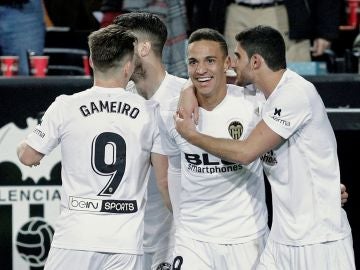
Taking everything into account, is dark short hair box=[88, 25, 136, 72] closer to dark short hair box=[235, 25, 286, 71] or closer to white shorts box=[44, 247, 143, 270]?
dark short hair box=[235, 25, 286, 71]

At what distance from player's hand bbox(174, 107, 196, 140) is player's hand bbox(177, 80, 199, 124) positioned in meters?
0.03

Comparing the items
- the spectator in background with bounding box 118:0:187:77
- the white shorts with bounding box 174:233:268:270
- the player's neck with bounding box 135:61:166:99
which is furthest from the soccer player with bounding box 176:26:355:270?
the spectator in background with bounding box 118:0:187:77

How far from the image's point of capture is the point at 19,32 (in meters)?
8.96

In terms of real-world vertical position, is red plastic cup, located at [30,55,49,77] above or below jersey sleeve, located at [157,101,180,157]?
above

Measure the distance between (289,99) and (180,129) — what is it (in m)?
0.60

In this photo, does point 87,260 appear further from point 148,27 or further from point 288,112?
point 148,27

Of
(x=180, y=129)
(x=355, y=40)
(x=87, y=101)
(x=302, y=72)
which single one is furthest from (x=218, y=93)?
(x=355, y=40)

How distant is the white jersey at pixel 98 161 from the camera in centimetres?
597

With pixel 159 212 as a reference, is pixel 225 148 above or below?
above

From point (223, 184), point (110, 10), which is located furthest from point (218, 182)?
point (110, 10)

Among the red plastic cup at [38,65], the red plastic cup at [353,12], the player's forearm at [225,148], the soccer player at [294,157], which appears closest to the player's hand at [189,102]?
the soccer player at [294,157]

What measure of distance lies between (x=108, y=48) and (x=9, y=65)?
7.86 feet

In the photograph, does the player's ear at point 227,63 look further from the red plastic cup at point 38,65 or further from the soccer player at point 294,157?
the red plastic cup at point 38,65

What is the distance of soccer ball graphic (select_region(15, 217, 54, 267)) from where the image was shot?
792 cm
